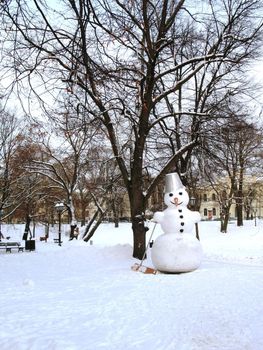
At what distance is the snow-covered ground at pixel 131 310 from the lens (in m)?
5.18

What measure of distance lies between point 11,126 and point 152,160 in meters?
14.2

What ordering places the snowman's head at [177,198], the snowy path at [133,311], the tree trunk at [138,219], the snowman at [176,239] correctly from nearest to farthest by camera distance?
the snowy path at [133,311] → the snowman at [176,239] → the snowman's head at [177,198] → the tree trunk at [138,219]

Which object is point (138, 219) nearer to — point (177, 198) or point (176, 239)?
point (177, 198)

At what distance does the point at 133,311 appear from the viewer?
22.5ft

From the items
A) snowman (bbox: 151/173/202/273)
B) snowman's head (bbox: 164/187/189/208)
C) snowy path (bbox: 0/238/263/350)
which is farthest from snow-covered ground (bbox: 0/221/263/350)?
snowman's head (bbox: 164/187/189/208)

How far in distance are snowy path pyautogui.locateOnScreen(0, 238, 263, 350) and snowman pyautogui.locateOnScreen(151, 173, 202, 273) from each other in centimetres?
43

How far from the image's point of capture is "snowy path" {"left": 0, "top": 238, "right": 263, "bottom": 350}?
17.0 feet

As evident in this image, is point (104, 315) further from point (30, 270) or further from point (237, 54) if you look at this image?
point (237, 54)

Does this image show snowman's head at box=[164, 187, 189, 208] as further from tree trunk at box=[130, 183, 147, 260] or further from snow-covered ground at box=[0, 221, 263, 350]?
tree trunk at box=[130, 183, 147, 260]

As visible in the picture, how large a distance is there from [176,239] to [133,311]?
16.6 feet

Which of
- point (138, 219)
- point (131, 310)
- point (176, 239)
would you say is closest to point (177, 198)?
point (176, 239)

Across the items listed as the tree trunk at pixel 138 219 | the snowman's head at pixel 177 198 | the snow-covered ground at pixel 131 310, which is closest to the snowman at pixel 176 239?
the snowman's head at pixel 177 198

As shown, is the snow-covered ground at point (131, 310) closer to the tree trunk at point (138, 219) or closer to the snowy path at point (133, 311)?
the snowy path at point (133, 311)

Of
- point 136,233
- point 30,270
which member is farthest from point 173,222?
point 30,270
